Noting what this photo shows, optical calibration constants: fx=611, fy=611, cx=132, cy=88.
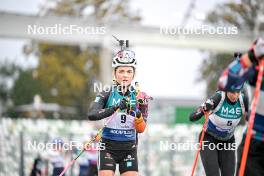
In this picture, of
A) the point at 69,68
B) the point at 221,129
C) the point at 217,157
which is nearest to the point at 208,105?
the point at 221,129

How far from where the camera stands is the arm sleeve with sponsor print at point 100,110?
25.5 ft

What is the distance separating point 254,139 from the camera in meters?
6.53

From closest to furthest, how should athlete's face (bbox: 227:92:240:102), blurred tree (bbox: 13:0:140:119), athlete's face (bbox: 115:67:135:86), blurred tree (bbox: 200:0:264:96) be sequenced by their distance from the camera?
1. athlete's face (bbox: 115:67:135:86)
2. athlete's face (bbox: 227:92:240:102)
3. blurred tree (bbox: 200:0:264:96)
4. blurred tree (bbox: 13:0:140:119)

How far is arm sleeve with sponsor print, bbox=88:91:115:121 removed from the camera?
7.78 meters

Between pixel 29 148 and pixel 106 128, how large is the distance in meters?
9.48

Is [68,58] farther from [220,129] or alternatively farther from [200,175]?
[220,129]

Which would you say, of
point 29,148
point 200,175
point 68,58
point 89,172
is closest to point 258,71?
point 89,172

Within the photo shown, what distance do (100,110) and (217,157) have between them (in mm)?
2068

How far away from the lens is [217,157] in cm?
889

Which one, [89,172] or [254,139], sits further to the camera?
[89,172]

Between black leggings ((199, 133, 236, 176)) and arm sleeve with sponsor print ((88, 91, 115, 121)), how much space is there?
1.80m

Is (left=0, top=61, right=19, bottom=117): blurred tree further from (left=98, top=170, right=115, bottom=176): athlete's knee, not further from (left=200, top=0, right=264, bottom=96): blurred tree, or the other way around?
(left=98, top=170, right=115, bottom=176): athlete's knee

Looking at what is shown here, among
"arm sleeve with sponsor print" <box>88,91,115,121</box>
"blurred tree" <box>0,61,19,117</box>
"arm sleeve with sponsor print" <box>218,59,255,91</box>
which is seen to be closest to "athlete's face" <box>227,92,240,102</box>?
"arm sleeve with sponsor print" <box>88,91,115,121</box>

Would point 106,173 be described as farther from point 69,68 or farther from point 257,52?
point 69,68
